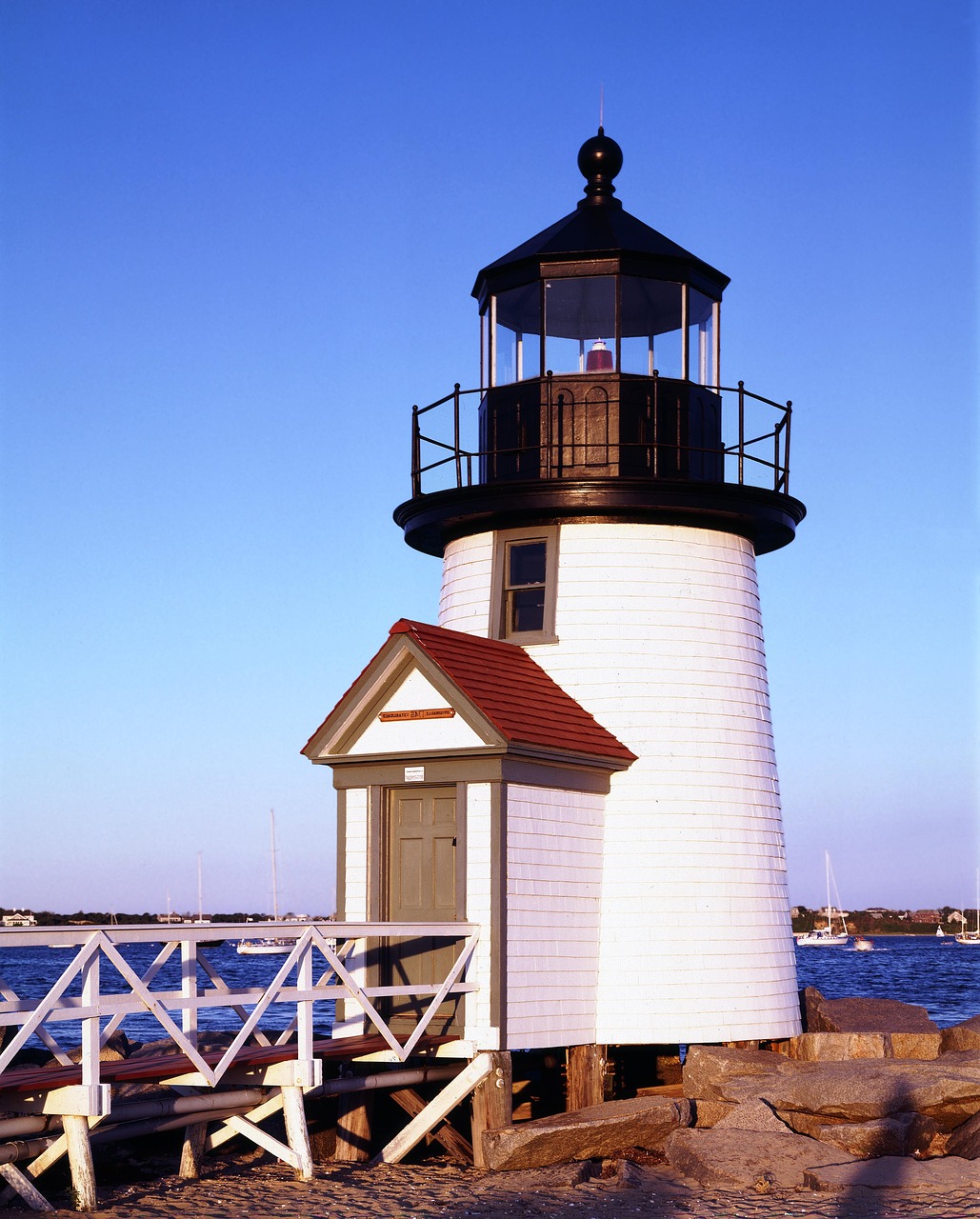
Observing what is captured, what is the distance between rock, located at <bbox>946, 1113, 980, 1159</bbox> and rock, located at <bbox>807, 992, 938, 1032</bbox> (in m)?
3.63

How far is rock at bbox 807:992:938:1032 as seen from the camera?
17.8m

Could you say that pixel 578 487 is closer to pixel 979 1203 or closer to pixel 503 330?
pixel 503 330

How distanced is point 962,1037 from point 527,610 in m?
6.35

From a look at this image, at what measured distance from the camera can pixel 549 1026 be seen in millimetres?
15305

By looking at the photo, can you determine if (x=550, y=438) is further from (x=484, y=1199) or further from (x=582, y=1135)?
(x=484, y=1199)

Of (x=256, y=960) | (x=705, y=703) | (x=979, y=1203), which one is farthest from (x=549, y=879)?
(x=256, y=960)

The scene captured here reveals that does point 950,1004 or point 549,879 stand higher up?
point 549,879

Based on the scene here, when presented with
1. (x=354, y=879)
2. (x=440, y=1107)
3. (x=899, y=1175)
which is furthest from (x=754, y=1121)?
(x=354, y=879)

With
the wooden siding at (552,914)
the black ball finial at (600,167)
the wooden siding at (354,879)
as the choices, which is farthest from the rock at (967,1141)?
the black ball finial at (600,167)

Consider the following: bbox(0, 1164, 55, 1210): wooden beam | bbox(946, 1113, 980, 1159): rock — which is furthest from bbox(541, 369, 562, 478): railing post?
bbox(0, 1164, 55, 1210): wooden beam

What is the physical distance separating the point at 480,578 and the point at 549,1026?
467cm

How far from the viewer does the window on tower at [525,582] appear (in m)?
16.8

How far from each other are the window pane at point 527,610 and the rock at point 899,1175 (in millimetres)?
6167

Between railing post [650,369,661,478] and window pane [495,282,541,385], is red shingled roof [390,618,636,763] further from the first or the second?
window pane [495,282,541,385]
